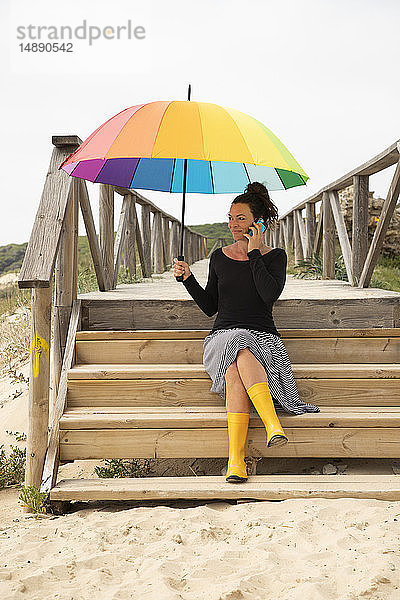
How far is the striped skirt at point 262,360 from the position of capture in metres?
3.01

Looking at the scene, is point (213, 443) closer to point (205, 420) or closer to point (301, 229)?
point (205, 420)

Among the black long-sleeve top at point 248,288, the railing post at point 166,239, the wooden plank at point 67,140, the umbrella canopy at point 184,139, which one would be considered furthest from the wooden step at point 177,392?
the railing post at point 166,239

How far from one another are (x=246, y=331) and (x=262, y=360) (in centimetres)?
17

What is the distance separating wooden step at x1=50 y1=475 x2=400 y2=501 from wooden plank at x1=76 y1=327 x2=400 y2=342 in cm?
97

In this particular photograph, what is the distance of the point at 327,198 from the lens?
6.30m

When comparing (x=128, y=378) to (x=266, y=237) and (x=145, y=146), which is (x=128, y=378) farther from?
(x=266, y=237)

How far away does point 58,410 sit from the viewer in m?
3.18

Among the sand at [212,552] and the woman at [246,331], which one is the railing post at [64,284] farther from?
the sand at [212,552]

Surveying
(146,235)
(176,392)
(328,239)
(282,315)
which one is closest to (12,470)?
(176,392)

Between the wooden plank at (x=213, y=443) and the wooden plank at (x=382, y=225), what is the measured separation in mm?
1903

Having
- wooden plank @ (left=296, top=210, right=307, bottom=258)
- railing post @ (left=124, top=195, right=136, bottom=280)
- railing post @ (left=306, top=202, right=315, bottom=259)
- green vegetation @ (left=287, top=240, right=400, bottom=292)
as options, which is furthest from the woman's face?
wooden plank @ (left=296, top=210, right=307, bottom=258)

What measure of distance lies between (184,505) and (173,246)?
362 inches

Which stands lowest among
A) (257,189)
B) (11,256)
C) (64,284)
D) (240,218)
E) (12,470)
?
(12,470)

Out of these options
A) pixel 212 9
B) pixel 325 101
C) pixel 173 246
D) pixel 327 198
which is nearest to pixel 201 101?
pixel 327 198
